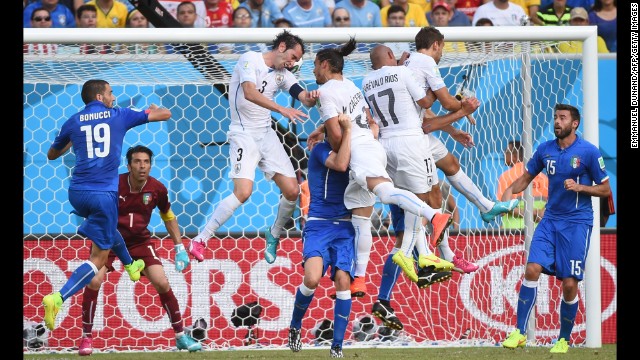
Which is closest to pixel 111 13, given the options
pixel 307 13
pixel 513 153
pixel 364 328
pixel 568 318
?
pixel 307 13

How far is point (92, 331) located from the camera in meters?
10.3

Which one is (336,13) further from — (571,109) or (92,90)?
(92,90)

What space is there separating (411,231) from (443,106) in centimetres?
108

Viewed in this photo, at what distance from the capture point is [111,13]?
12.8m

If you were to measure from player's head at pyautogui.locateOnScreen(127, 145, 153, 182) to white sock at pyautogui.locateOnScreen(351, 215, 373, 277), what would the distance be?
7.34 ft

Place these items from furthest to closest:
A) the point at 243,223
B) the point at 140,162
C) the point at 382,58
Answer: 1. the point at 243,223
2. the point at 140,162
3. the point at 382,58

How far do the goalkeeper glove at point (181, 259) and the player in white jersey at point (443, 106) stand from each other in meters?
2.20

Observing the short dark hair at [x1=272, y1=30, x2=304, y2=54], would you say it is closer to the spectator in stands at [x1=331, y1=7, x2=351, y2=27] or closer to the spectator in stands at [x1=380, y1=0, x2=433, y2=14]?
the spectator in stands at [x1=331, y1=7, x2=351, y2=27]

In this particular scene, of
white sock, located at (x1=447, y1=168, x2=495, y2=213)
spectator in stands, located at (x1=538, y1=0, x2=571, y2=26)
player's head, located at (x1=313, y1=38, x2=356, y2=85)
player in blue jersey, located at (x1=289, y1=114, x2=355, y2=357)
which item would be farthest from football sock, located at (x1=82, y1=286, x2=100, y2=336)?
spectator in stands, located at (x1=538, y1=0, x2=571, y2=26)

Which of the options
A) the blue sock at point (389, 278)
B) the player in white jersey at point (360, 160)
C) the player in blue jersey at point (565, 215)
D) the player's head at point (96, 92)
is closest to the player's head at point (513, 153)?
the player in blue jersey at point (565, 215)

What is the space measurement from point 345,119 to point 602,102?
5055 mm

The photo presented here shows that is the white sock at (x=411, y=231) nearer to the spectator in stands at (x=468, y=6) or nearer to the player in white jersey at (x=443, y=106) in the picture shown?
the player in white jersey at (x=443, y=106)

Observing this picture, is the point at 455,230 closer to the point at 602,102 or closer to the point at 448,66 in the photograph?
the point at 448,66

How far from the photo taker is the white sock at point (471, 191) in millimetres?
8836
